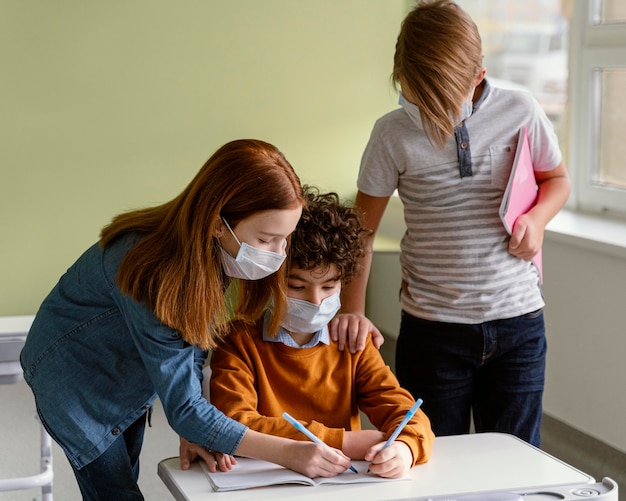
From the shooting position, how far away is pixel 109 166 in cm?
374

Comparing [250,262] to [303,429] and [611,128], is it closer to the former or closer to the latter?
[303,429]

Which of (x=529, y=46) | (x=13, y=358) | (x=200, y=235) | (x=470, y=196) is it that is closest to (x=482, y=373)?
(x=470, y=196)

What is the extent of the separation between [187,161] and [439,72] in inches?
93.3

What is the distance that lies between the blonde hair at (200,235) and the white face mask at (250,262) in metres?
0.05

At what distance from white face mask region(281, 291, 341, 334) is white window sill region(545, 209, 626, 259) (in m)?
1.22

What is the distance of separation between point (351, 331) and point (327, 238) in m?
0.19

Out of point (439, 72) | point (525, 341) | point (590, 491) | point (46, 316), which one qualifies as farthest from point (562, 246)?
point (46, 316)

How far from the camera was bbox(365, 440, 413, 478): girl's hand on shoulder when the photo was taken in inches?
54.9

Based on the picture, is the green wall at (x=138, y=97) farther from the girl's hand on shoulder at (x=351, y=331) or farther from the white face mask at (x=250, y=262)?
the white face mask at (x=250, y=262)

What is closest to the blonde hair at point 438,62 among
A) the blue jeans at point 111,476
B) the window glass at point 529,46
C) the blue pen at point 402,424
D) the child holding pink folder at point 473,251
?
the child holding pink folder at point 473,251

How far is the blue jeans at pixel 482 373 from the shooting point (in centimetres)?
174

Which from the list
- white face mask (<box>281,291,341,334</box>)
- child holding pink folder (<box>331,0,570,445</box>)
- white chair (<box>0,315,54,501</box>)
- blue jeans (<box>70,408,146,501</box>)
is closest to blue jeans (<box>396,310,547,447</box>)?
child holding pink folder (<box>331,0,570,445</box>)

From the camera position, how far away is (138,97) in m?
3.73

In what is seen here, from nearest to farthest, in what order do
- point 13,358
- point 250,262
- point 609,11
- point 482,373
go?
point 250,262 < point 482,373 < point 13,358 < point 609,11
